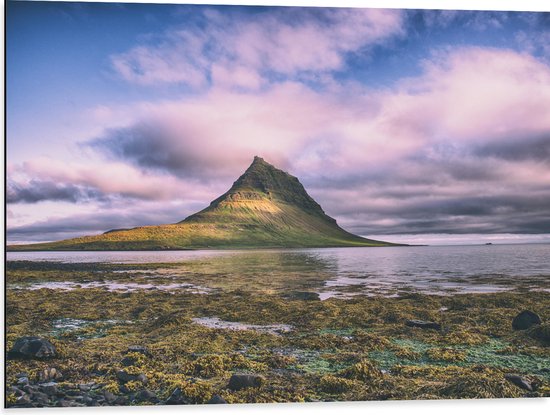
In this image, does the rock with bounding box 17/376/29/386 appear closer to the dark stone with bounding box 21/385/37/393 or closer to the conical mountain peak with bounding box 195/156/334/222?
the dark stone with bounding box 21/385/37/393

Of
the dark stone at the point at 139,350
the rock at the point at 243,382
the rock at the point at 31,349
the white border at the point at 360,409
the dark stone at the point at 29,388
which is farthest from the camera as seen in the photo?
the dark stone at the point at 139,350

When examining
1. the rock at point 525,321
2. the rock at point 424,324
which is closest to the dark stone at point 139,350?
the rock at point 424,324

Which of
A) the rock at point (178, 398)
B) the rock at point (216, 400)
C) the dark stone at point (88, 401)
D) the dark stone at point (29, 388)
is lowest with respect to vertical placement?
the rock at point (216, 400)

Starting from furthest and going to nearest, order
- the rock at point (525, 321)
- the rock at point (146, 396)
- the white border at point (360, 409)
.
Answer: the rock at point (525, 321) → the rock at point (146, 396) → the white border at point (360, 409)

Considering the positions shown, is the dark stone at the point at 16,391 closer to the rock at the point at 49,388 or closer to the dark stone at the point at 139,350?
the rock at the point at 49,388

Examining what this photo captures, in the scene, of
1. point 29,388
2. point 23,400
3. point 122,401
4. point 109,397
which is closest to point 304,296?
point 122,401
